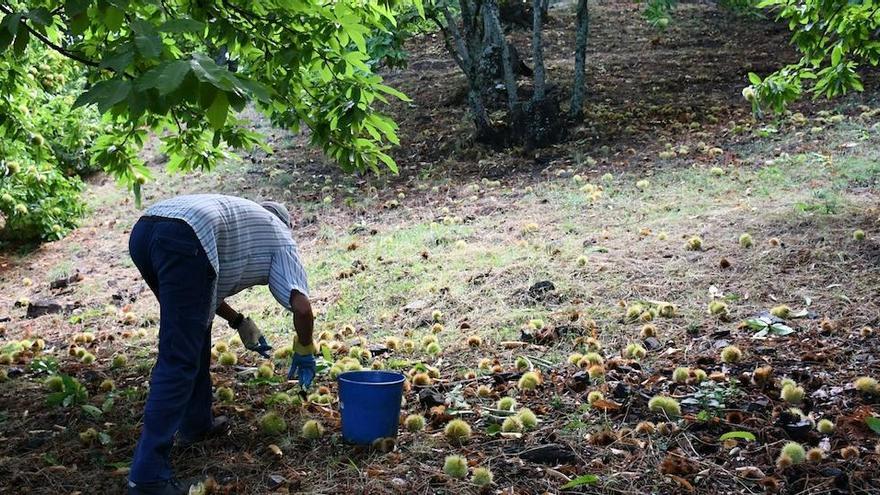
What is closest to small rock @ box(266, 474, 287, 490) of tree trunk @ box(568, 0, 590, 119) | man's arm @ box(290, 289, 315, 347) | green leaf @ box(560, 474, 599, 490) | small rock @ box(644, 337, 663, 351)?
man's arm @ box(290, 289, 315, 347)

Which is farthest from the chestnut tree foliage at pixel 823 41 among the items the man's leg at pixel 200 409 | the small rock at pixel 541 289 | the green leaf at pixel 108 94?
the green leaf at pixel 108 94

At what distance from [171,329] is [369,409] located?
83 cm

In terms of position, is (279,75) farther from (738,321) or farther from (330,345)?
(738,321)

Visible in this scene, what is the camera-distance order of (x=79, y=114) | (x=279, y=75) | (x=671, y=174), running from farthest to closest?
(x=79, y=114), (x=671, y=174), (x=279, y=75)

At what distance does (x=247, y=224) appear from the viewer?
10.2 ft

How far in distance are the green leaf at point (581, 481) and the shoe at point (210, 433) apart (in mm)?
1564

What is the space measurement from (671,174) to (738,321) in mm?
4013

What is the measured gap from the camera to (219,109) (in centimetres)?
199

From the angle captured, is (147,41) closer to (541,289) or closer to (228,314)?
(228,314)

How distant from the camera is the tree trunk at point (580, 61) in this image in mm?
9750

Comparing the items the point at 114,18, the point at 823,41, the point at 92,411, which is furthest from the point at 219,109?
the point at 823,41

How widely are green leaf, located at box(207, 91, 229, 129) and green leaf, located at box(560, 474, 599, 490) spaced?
170 cm

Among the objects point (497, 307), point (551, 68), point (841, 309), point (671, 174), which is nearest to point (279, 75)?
point (497, 307)

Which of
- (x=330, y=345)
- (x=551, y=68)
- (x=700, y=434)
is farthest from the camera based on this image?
(x=551, y=68)
